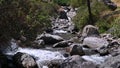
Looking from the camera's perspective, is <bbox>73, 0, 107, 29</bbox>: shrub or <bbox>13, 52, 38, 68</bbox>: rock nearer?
<bbox>13, 52, 38, 68</bbox>: rock

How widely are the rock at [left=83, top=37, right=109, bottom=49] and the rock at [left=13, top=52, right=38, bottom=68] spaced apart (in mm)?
11303

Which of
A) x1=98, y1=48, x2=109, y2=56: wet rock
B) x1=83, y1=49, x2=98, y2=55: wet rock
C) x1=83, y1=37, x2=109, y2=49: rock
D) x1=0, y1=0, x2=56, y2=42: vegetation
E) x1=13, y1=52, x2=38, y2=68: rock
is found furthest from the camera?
x1=83, y1=37, x2=109, y2=49: rock

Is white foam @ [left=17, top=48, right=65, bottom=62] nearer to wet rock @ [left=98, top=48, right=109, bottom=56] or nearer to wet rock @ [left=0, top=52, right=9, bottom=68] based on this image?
wet rock @ [left=0, top=52, right=9, bottom=68]

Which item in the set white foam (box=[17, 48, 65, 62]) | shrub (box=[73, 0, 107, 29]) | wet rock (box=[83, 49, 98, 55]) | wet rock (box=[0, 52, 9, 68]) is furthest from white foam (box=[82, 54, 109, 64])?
shrub (box=[73, 0, 107, 29])

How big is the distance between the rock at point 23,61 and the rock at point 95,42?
37.1ft

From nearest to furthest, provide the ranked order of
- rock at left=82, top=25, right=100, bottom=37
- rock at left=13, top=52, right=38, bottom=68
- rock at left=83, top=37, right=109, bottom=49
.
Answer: rock at left=13, top=52, right=38, bottom=68 < rock at left=83, top=37, right=109, bottom=49 < rock at left=82, top=25, right=100, bottom=37

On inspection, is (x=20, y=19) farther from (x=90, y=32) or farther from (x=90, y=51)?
(x=90, y=32)

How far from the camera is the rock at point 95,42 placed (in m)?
38.7

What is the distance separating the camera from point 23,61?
2856 centimetres

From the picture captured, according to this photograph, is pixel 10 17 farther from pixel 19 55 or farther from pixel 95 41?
pixel 95 41

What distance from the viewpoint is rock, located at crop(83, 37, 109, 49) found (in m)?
38.7

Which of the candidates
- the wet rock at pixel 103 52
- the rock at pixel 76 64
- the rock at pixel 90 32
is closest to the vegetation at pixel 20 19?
the rock at pixel 76 64

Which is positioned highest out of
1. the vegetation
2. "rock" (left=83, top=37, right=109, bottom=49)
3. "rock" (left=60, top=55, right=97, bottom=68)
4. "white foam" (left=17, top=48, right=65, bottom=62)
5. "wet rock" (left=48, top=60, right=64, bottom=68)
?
the vegetation

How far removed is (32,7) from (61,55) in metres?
5.98
